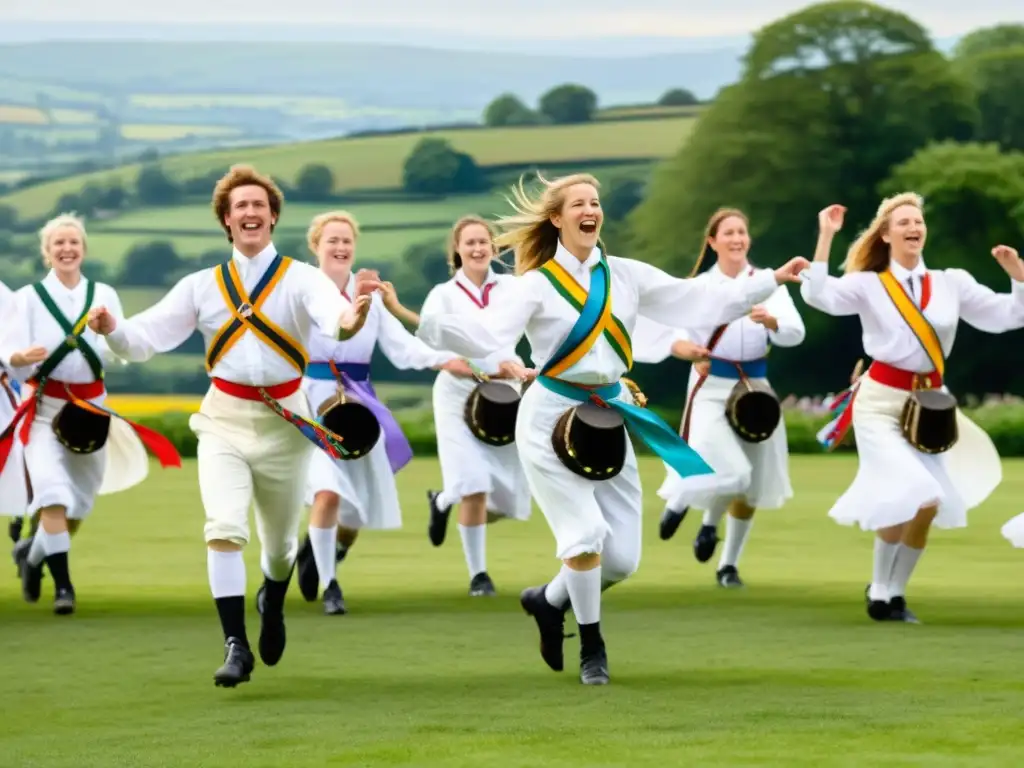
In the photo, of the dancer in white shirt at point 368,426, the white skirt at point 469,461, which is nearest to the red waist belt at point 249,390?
the dancer in white shirt at point 368,426

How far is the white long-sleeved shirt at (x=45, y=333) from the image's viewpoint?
1242cm

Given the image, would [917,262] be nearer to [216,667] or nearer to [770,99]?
[216,667]

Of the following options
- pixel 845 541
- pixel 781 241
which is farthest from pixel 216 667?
pixel 781 241

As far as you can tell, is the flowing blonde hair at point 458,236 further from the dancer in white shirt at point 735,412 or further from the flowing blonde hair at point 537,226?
the flowing blonde hair at point 537,226

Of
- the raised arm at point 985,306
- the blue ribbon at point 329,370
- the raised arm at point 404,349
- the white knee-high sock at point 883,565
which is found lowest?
the white knee-high sock at point 883,565

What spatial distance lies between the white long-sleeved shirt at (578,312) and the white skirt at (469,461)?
368cm

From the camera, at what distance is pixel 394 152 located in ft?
165

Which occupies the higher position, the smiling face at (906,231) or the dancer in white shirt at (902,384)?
the smiling face at (906,231)

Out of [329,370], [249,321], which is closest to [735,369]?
[329,370]

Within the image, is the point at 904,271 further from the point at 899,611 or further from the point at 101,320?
the point at 101,320

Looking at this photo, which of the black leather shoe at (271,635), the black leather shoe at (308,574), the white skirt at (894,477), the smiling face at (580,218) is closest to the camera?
the smiling face at (580,218)

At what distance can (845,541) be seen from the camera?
17.0m

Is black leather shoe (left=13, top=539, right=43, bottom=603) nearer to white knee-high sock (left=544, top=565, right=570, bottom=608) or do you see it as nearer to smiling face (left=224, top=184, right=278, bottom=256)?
smiling face (left=224, top=184, right=278, bottom=256)

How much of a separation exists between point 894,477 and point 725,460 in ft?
6.61
